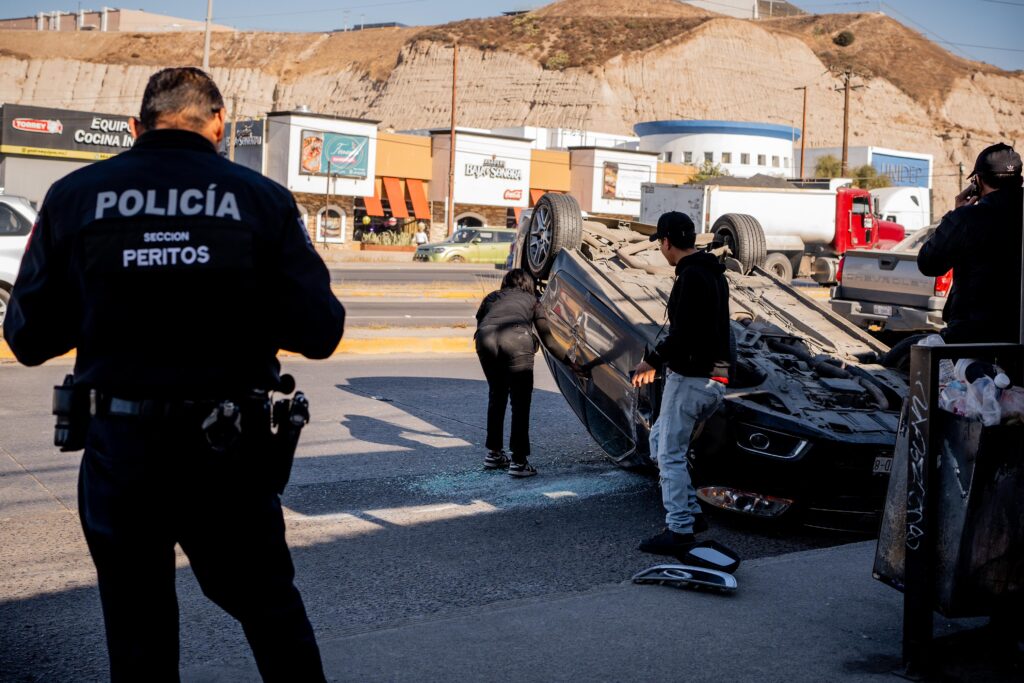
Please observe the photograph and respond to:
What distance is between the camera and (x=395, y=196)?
57688mm

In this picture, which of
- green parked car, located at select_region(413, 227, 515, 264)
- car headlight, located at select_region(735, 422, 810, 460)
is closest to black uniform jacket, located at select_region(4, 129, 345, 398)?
car headlight, located at select_region(735, 422, 810, 460)

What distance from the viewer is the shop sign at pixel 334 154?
53.2 m

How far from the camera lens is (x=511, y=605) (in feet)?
15.1

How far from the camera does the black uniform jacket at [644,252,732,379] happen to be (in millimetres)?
5289

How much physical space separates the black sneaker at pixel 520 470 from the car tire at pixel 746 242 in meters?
2.66

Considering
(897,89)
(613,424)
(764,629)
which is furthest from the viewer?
(897,89)

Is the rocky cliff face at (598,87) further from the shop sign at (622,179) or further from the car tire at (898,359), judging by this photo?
the car tire at (898,359)

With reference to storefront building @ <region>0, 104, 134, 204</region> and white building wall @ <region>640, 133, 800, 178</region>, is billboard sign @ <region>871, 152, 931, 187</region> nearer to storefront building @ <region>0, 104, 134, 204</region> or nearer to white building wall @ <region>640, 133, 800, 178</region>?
white building wall @ <region>640, 133, 800, 178</region>

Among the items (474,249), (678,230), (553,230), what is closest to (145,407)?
(678,230)

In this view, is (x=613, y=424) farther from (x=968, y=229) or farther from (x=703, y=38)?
(x=703, y=38)

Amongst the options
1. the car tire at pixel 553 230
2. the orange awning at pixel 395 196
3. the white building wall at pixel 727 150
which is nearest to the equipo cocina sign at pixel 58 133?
the orange awning at pixel 395 196

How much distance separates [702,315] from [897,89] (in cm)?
11521

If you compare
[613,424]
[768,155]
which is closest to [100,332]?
[613,424]

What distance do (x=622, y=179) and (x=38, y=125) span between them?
33.1 m
